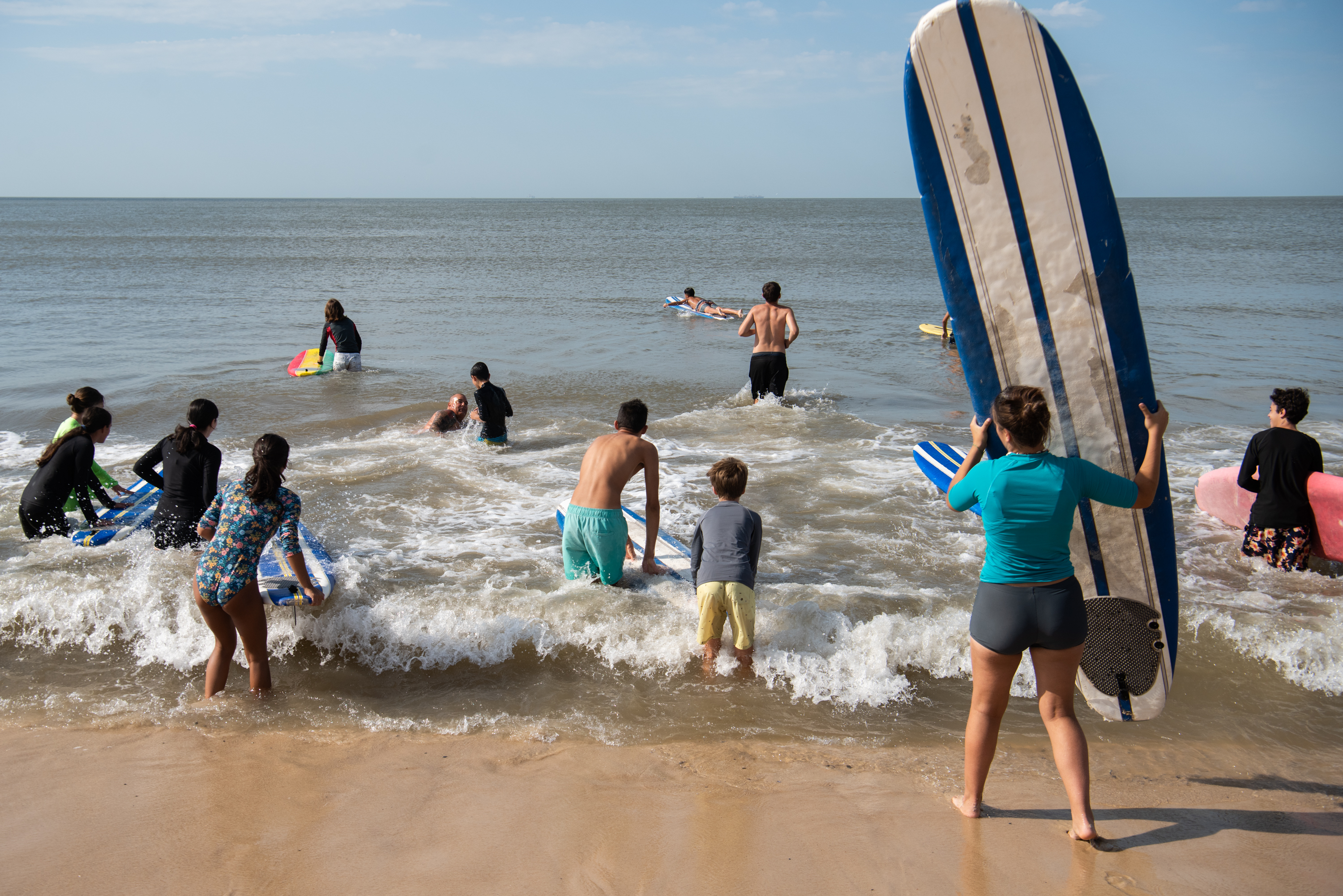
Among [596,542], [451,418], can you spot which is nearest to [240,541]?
[596,542]

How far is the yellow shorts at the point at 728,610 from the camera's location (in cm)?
433

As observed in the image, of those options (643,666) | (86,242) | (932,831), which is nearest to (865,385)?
(643,666)

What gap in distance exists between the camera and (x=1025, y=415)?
2.71 metres

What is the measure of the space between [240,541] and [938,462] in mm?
4984

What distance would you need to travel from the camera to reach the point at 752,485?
311 inches

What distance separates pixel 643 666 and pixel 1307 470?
4.55 metres

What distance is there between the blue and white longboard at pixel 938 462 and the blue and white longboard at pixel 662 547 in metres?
2.01

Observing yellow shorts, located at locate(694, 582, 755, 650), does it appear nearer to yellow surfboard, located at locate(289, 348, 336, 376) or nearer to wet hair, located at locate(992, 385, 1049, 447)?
wet hair, located at locate(992, 385, 1049, 447)

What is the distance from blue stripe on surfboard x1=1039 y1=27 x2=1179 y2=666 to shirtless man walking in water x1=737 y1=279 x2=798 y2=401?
6512mm

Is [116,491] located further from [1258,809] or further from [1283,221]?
[1283,221]

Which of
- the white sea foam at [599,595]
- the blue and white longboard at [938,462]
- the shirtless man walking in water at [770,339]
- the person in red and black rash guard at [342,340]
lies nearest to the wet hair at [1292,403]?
the white sea foam at [599,595]

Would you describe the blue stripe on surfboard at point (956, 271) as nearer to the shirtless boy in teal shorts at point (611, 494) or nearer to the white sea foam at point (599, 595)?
the white sea foam at point (599, 595)

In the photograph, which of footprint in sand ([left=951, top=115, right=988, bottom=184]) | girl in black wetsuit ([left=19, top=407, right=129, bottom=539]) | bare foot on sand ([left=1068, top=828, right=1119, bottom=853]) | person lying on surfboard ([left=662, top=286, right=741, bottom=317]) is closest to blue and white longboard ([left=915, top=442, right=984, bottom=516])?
footprint in sand ([left=951, top=115, right=988, bottom=184])

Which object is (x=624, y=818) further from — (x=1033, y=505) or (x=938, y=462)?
(x=938, y=462)
